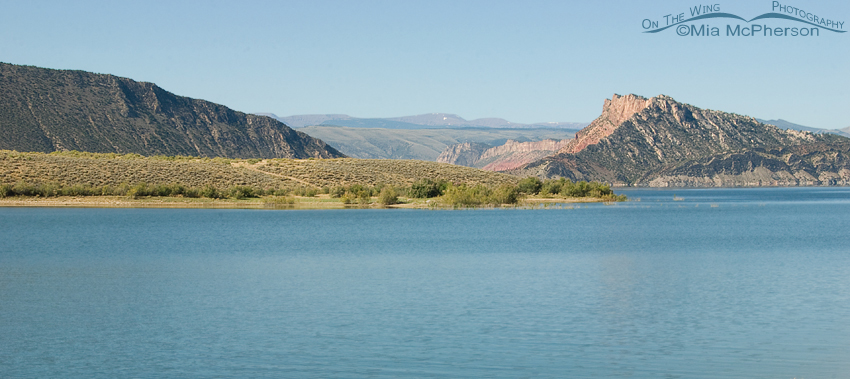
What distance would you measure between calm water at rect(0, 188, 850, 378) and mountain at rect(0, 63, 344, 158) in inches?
3421

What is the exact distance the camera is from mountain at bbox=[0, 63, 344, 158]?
118 m

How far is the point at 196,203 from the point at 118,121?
252 feet

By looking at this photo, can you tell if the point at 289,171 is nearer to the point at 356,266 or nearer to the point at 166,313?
the point at 356,266

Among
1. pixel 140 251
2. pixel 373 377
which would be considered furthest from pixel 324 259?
pixel 373 377

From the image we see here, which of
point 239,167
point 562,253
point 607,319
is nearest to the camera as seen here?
point 607,319

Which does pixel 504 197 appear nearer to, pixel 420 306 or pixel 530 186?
pixel 530 186

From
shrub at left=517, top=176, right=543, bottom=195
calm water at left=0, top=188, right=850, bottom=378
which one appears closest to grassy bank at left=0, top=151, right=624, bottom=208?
shrub at left=517, top=176, right=543, bottom=195

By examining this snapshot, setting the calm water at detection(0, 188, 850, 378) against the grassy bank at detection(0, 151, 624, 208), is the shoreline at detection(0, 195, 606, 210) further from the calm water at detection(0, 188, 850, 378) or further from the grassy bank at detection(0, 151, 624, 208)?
the calm water at detection(0, 188, 850, 378)

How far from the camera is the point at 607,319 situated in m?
16.8

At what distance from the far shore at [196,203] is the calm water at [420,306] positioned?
26.6 meters

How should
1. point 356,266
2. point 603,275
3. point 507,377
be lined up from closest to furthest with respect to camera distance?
1. point 507,377
2. point 603,275
3. point 356,266

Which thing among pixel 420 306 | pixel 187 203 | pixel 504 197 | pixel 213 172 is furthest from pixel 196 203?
pixel 420 306

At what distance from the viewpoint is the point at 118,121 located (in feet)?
449

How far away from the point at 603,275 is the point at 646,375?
39.5 ft
